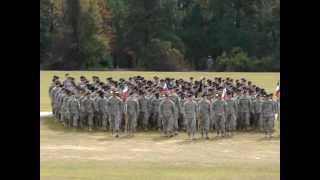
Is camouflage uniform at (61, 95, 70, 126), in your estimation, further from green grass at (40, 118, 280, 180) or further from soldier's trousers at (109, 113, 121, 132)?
soldier's trousers at (109, 113, 121, 132)

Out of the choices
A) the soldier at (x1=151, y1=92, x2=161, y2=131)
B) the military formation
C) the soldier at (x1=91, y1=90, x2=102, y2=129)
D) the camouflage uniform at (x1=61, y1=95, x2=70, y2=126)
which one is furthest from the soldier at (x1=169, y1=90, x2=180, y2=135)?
the camouflage uniform at (x1=61, y1=95, x2=70, y2=126)

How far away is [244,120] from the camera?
1609 centimetres

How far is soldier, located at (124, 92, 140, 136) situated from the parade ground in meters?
0.29

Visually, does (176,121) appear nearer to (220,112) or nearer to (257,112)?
(220,112)

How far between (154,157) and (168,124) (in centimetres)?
297

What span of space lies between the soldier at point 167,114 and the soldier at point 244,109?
190 cm

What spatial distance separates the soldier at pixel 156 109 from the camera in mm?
15969

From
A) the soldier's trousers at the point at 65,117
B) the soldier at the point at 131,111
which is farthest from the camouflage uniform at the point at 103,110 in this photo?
the soldier's trousers at the point at 65,117

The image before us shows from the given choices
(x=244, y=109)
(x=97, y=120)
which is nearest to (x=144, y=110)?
(x=97, y=120)

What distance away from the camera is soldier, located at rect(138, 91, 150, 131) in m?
15.9

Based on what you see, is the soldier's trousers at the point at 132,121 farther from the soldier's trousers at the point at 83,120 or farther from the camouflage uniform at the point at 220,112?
the camouflage uniform at the point at 220,112
